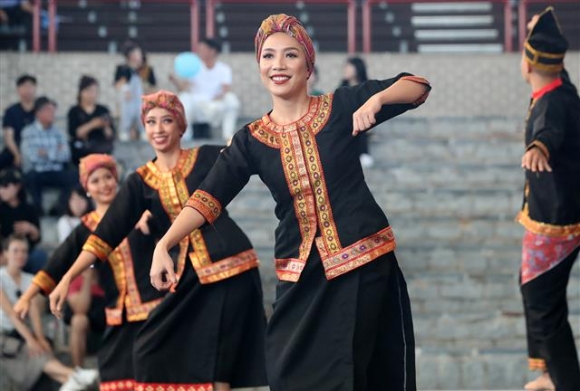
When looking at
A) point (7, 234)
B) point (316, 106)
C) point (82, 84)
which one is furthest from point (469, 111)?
point (316, 106)

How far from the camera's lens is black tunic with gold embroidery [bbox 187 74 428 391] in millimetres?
6016

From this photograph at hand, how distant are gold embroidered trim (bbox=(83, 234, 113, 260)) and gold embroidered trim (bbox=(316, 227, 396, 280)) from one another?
72.0 inches

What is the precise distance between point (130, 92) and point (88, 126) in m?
1.28

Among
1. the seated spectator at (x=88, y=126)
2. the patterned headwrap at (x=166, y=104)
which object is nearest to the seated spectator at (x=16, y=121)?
the seated spectator at (x=88, y=126)

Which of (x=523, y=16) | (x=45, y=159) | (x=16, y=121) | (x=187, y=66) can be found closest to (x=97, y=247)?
(x=45, y=159)

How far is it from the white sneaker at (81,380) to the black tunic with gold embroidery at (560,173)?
339cm

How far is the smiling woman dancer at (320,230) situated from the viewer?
6.01m

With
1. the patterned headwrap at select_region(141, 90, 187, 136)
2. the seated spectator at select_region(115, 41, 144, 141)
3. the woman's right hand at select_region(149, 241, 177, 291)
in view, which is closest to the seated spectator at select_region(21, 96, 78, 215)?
the seated spectator at select_region(115, 41, 144, 141)

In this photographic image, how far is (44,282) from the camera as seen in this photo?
7.98m

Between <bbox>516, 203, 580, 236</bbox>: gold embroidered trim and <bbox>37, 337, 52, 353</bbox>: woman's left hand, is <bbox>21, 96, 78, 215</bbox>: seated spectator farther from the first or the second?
<bbox>516, 203, 580, 236</bbox>: gold embroidered trim

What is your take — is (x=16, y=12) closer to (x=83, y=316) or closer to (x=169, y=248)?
(x=83, y=316)

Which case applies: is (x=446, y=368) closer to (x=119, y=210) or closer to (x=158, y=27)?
(x=119, y=210)

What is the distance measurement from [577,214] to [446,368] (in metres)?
2.11

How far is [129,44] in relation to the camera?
14.7m
